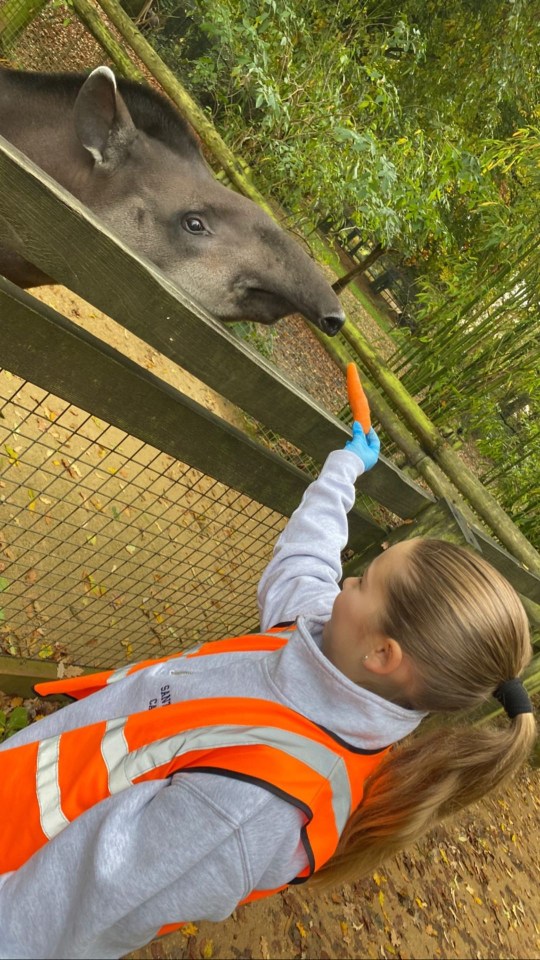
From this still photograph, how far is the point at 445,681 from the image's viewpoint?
1331 mm

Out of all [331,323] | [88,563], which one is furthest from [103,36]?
[88,563]

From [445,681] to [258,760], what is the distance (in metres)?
0.46

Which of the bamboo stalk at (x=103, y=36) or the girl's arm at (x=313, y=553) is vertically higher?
the bamboo stalk at (x=103, y=36)

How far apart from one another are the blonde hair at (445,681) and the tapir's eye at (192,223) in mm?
2279

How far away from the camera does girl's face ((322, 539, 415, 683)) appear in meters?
1.36

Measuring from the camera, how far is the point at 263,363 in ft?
5.56

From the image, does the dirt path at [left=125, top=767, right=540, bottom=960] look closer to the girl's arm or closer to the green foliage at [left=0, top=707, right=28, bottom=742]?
the green foliage at [left=0, top=707, right=28, bottom=742]

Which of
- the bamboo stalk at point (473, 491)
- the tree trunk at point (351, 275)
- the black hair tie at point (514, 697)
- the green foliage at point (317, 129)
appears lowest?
the tree trunk at point (351, 275)

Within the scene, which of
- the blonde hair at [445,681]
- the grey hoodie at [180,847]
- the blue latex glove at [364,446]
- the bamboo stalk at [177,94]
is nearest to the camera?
the grey hoodie at [180,847]

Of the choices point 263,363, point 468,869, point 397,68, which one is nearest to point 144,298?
point 263,363

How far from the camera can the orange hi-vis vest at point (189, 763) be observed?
1150 mm

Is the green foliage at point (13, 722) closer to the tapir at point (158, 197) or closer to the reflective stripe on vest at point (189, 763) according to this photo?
the reflective stripe on vest at point (189, 763)

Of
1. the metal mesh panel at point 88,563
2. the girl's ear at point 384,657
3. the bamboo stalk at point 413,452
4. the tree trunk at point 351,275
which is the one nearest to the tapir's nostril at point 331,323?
the bamboo stalk at point 413,452

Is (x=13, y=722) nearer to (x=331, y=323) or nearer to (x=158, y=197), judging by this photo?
(x=331, y=323)
